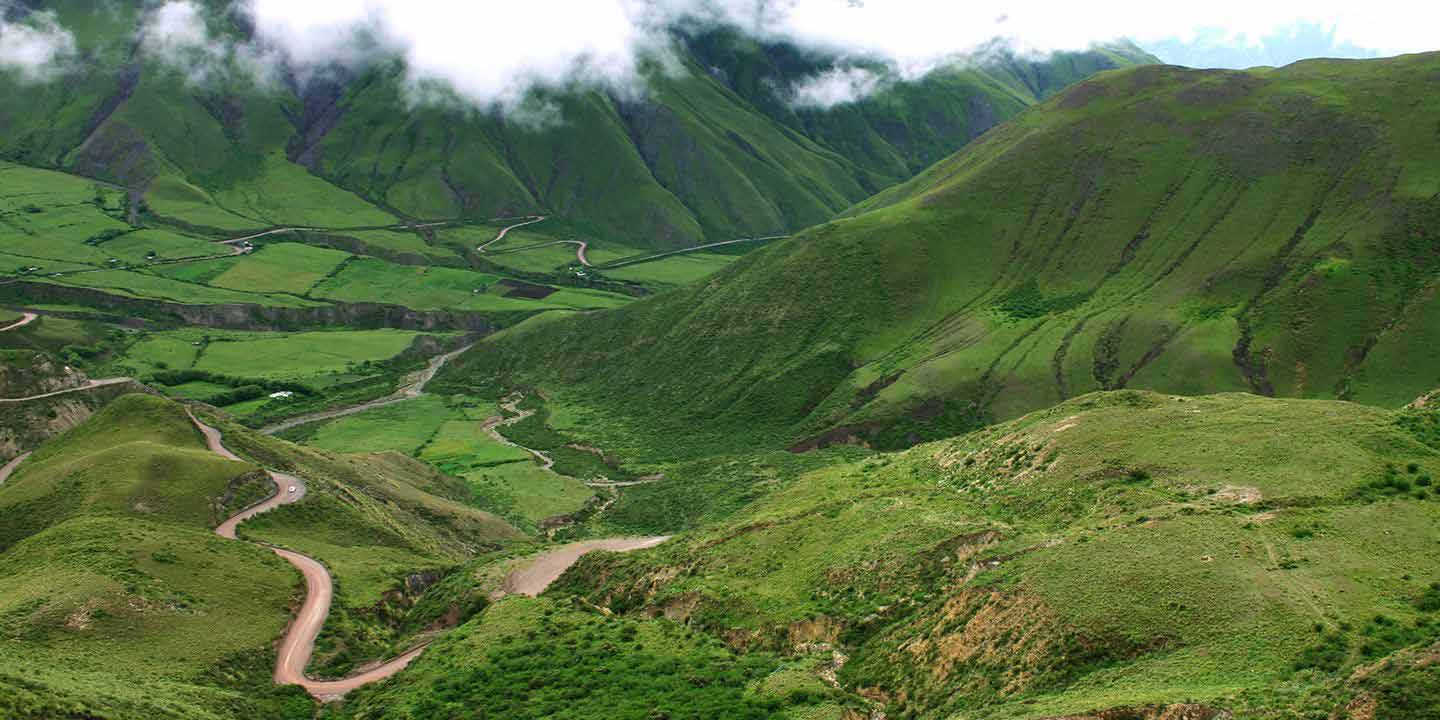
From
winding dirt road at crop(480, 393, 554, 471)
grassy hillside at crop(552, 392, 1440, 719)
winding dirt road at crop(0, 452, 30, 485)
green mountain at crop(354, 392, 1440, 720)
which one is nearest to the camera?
grassy hillside at crop(552, 392, 1440, 719)

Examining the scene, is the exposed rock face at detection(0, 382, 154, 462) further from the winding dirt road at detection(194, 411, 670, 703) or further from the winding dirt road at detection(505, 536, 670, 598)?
the winding dirt road at detection(505, 536, 670, 598)

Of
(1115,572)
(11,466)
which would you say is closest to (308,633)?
(1115,572)

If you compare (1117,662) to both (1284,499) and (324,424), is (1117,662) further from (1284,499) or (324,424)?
(324,424)

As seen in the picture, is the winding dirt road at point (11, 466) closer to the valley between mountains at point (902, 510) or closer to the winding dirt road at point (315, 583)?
the valley between mountains at point (902, 510)

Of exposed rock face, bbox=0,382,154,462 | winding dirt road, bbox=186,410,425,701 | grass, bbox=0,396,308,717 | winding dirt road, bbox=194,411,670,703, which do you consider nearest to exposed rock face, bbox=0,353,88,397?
exposed rock face, bbox=0,382,154,462

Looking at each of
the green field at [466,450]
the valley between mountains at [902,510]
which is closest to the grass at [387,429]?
the green field at [466,450]

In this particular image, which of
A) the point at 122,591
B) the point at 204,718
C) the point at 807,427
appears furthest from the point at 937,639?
the point at 807,427

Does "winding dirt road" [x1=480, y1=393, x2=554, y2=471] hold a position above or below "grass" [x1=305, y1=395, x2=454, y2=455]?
below
